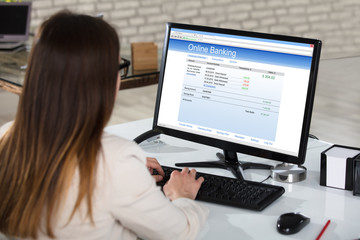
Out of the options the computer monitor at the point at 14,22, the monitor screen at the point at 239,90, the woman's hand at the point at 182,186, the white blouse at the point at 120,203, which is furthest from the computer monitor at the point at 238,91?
the computer monitor at the point at 14,22

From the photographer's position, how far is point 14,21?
13.2 feet

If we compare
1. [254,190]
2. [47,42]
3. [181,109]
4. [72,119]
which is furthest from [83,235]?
[181,109]

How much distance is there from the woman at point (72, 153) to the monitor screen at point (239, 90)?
23.2 inches

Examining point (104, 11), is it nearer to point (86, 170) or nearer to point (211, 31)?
point (211, 31)

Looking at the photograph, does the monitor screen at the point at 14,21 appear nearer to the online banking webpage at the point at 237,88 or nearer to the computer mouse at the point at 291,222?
the online banking webpage at the point at 237,88

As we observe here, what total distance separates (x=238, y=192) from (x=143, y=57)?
1718 millimetres

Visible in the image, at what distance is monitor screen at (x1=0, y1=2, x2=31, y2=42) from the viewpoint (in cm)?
399

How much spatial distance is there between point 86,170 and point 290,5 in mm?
5676

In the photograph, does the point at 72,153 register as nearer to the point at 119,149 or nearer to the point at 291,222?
the point at 119,149

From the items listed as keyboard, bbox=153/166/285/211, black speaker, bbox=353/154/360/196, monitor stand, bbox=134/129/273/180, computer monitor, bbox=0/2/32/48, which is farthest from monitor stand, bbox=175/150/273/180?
computer monitor, bbox=0/2/32/48

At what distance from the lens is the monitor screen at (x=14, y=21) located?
3986mm

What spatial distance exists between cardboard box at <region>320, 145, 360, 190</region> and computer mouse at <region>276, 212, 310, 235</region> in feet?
0.87

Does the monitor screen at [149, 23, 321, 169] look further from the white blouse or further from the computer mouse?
the white blouse

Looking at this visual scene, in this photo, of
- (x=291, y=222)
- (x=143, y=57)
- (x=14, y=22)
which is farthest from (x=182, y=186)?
(x=14, y=22)
